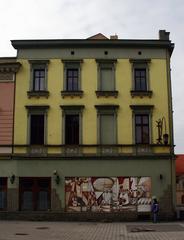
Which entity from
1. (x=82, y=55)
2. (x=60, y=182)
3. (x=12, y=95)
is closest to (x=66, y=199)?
(x=60, y=182)

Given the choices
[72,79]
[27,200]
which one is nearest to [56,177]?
[27,200]

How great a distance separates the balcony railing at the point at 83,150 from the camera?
103 ft

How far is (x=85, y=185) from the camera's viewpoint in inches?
1226

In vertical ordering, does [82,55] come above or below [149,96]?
above

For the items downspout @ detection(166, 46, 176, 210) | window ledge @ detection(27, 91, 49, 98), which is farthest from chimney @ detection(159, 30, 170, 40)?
window ledge @ detection(27, 91, 49, 98)

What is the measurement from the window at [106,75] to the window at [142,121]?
7.42 ft

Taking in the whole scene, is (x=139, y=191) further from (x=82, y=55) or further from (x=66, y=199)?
(x=82, y=55)

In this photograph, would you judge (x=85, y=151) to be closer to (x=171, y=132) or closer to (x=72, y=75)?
(x=72, y=75)

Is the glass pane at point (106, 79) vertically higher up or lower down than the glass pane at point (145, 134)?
higher up

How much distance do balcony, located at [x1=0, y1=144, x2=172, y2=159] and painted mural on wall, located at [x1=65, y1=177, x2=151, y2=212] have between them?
169cm

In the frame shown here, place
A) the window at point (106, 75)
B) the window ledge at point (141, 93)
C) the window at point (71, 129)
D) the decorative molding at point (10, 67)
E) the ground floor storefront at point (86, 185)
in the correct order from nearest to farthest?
the ground floor storefront at point (86, 185), the window at point (71, 129), the window ledge at point (141, 93), the decorative molding at point (10, 67), the window at point (106, 75)

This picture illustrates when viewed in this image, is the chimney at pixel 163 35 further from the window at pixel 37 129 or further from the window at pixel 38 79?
the window at pixel 37 129

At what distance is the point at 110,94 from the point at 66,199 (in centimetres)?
816

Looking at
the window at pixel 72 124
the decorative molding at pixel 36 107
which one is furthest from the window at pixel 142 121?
the decorative molding at pixel 36 107
